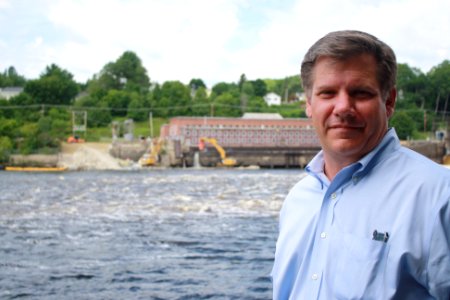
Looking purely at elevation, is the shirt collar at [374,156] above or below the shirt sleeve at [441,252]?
above

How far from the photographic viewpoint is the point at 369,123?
3062mm

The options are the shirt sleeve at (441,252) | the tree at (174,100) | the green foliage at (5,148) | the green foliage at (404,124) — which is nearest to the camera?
the shirt sleeve at (441,252)

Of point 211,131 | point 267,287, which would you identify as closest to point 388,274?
point 267,287

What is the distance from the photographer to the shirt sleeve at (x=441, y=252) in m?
2.72

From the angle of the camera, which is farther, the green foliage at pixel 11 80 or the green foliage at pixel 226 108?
the green foliage at pixel 11 80

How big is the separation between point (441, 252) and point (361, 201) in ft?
1.40

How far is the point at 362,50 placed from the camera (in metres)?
3.07

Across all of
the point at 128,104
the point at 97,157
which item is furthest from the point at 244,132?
the point at 128,104

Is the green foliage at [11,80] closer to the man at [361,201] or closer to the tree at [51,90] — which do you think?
the tree at [51,90]

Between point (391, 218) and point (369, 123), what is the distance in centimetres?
45

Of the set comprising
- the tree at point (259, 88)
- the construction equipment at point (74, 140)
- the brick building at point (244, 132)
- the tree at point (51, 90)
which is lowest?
the construction equipment at point (74, 140)

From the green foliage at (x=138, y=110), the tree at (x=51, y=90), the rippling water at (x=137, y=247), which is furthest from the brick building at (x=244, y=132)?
the rippling water at (x=137, y=247)

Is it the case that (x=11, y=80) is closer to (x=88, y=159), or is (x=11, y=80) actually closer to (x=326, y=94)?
(x=88, y=159)

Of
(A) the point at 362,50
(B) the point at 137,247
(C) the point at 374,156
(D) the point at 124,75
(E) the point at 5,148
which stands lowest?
(E) the point at 5,148
